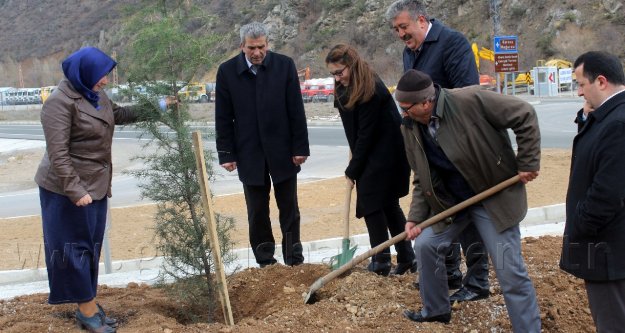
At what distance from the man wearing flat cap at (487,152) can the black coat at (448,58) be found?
1.99 feet

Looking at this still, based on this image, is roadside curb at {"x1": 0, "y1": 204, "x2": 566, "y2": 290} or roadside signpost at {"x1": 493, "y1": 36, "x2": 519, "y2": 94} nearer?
roadside curb at {"x1": 0, "y1": 204, "x2": 566, "y2": 290}

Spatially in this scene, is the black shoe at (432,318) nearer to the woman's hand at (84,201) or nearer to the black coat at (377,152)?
the black coat at (377,152)

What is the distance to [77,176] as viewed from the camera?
438cm

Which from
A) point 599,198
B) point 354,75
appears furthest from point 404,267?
point 599,198

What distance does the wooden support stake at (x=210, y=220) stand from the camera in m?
4.55

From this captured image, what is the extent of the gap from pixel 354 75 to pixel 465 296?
167 cm

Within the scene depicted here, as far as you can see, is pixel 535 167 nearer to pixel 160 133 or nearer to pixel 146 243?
pixel 160 133

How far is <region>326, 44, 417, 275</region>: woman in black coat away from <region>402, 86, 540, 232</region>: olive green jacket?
1051mm

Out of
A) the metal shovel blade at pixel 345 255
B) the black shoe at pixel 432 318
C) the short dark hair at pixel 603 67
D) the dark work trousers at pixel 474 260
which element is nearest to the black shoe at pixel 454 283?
the dark work trousers at pixel 474 260

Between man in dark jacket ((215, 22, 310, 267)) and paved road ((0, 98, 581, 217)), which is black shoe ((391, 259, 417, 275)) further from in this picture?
paved road ((0, 98, 581, 217))

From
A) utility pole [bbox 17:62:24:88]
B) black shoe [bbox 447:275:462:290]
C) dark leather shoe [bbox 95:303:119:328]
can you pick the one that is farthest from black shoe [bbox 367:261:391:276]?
utility pole [bbox 17:62:24:88]

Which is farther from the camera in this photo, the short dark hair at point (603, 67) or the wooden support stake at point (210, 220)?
the wooden support stake at point (210, 220)

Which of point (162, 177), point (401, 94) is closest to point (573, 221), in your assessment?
point (401, 94)

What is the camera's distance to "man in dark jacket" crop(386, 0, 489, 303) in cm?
476
